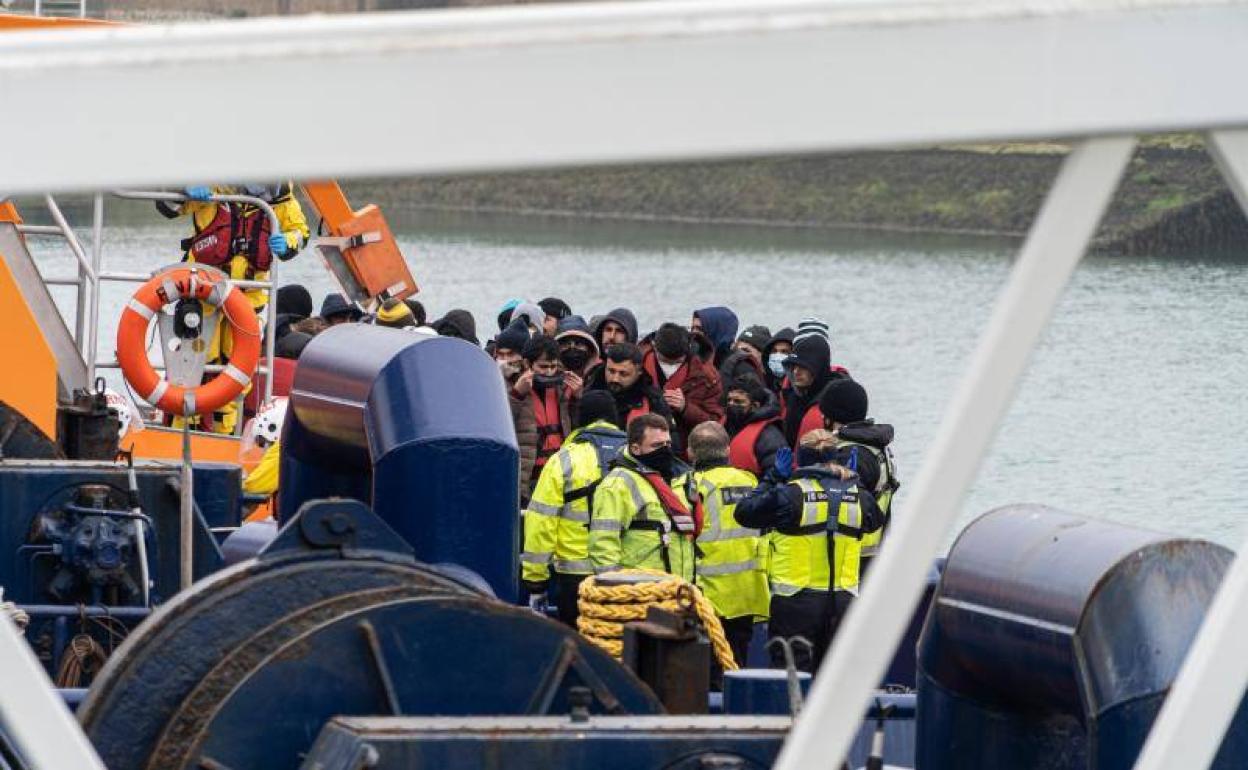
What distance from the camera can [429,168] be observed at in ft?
5.77

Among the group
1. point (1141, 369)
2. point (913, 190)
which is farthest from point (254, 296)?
point (913, 190)

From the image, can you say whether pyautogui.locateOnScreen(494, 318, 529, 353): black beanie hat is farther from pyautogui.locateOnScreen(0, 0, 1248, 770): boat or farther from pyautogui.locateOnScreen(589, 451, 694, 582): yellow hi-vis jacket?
pyautogui.locateOnScreen(0, 0, 1248, 770): boat

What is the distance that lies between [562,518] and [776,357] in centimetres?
424

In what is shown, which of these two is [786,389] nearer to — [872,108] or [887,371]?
[872,108]

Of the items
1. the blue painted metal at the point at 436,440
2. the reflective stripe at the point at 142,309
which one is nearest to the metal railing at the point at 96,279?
the reflective stripe at the point at 142,309

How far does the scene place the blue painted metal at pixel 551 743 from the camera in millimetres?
2988

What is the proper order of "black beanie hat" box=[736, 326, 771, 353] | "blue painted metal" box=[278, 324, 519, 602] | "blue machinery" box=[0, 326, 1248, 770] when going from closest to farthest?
1. "blue machinery" box=[0, 326, 1248, 770]
2. "blue painted metal" box=[278, 324, 519, 602]
3. "black beanie hat" box=[736, 326, 771, 353]

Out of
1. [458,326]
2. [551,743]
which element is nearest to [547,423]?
[458,326]

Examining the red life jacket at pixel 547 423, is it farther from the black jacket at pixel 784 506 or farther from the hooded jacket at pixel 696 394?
the black jacket at pixel 784 506

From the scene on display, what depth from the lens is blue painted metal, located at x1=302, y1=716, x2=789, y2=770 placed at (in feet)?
9.80

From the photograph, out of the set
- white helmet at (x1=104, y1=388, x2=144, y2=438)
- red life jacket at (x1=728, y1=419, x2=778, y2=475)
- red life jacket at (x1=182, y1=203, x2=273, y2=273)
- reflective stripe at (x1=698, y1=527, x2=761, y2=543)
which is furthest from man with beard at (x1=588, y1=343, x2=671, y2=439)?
red life jacket at (x1=182, y1=203, x2=273, y2=273)

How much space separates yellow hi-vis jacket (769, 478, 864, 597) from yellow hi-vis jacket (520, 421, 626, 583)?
67 cm

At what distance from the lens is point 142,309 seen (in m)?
10.3

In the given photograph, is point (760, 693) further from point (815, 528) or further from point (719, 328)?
point (719, 328)
